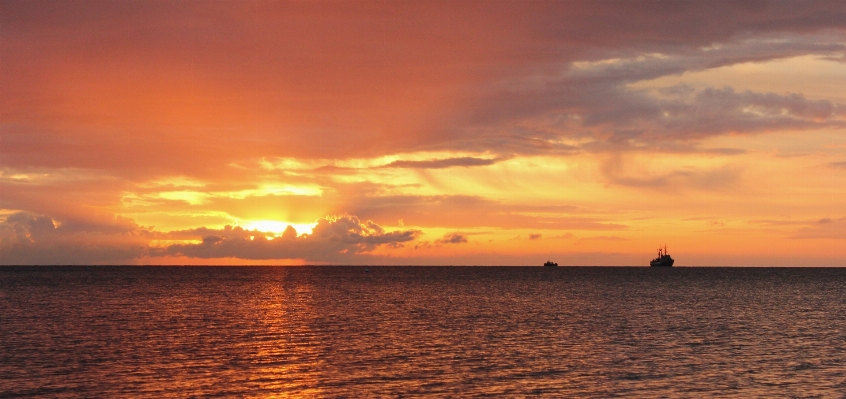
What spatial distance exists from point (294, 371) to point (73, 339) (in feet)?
94.4

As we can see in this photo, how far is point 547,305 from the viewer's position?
383 feet

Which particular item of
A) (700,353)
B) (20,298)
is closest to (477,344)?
(700,353)

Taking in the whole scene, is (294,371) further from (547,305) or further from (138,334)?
(547,305)

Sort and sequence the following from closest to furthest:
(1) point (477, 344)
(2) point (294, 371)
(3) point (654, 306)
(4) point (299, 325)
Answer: (2) point (294, 371)
(1) point (477, 344)
(4) point (299, 325)
(3) point (654, 306)

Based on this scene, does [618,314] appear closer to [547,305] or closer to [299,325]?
[547,305]

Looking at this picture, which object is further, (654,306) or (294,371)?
(654,306)

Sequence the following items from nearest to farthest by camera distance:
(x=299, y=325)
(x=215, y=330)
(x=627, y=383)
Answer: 1. (x=627, y=383)
2. (x=215, y=330)
3. (x=299, y=325)

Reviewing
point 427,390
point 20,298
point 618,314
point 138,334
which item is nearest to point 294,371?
point 427,390

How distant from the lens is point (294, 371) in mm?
49156

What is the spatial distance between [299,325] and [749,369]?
1889 inches

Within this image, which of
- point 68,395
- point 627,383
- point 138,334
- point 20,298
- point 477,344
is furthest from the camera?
point 20,298

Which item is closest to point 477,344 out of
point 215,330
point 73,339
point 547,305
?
point 215,330

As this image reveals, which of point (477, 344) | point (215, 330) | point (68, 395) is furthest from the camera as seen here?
point (215, 330)

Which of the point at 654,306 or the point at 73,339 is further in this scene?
the point at 654,306
